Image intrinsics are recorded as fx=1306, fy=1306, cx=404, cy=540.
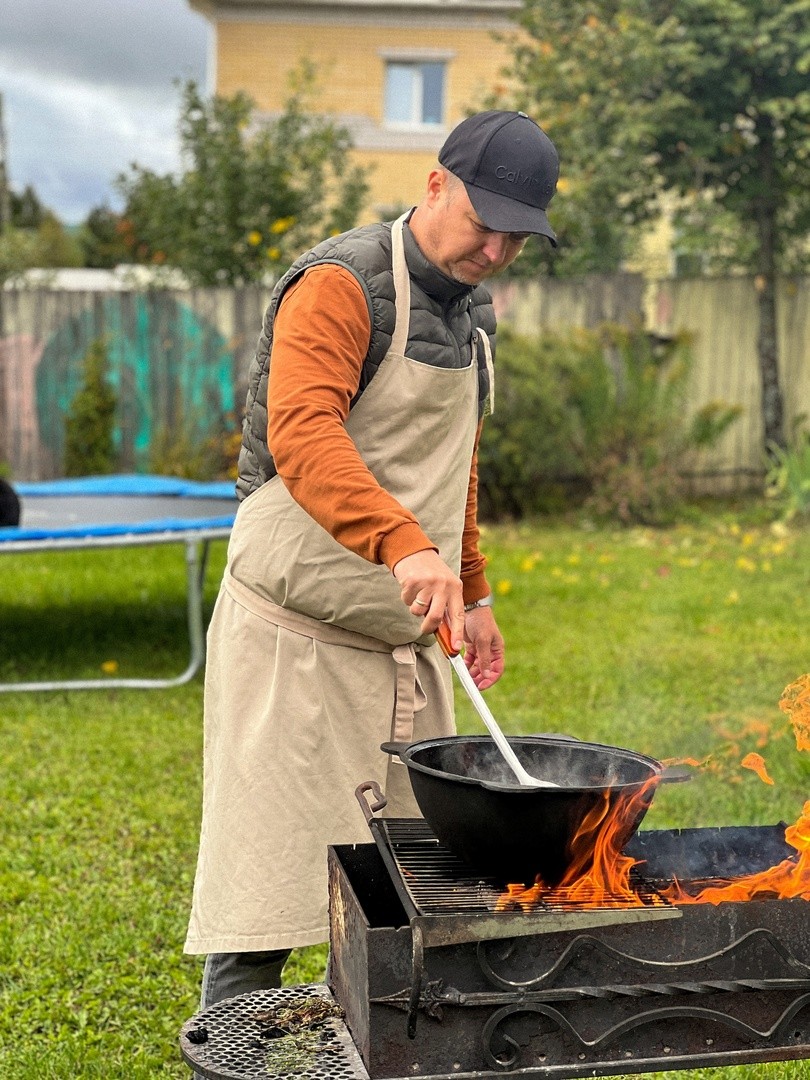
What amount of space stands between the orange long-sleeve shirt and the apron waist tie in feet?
1.33

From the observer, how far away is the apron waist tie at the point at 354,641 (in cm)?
A: 243

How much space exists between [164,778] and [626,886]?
3142 mm

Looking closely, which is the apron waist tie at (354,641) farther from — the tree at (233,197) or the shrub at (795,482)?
the tree at (233,197)

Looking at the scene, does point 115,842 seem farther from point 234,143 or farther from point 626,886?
point 234,143

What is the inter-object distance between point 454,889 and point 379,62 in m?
20.5

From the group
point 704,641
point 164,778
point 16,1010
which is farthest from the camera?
point 704,641

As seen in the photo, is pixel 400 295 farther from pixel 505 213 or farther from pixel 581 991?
pixel 581 991

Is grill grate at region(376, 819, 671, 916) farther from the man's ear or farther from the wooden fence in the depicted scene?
the wooden fence

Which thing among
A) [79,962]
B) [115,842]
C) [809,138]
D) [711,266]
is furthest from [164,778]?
[711,266]

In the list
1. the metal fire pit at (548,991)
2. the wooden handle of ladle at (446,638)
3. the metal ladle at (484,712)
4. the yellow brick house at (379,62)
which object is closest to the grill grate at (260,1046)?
the metal fire pit at (548,991)

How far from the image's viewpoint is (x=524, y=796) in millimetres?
1765

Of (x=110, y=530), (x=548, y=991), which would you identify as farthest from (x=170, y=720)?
(x=548, y=991)

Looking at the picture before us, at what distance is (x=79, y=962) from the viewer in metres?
3.50

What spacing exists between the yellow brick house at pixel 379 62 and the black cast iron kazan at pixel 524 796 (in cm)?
1847
